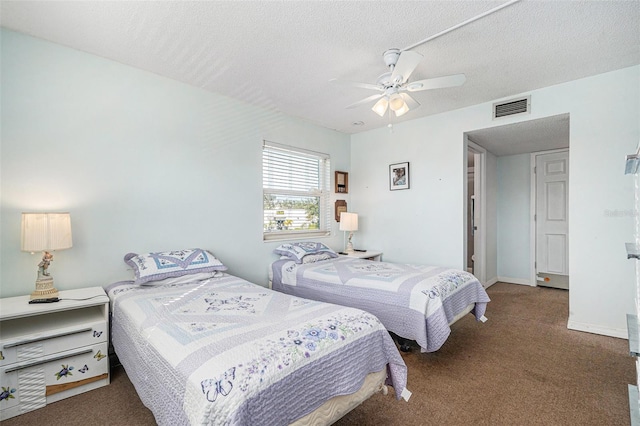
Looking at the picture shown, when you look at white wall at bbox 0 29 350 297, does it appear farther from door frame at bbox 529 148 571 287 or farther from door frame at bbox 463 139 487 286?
door frame at bbox 529 148 571 287

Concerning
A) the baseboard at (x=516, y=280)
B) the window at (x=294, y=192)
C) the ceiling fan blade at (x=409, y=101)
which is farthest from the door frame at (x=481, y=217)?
the ceiling fan blade at (x=409, y=101)

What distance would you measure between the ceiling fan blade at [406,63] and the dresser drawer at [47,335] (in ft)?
8.85

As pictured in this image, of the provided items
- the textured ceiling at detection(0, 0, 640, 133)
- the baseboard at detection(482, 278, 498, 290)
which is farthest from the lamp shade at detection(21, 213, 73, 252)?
the baseboard at detection(482, 278, 498, 290)

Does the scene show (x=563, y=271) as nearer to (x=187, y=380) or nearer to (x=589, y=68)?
(x=589, y=68)

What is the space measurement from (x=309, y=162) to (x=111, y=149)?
96.8 inches

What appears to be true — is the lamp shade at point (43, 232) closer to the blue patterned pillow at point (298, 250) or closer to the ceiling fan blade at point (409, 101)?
the blue patterned pillow at point (298, 250)

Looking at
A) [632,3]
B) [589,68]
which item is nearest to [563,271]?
[589,68]

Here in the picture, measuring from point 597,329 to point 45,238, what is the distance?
4755mm

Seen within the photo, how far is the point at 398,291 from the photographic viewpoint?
8.09 feet

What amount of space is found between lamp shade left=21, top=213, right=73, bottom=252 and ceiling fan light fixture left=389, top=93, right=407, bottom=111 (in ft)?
8.38

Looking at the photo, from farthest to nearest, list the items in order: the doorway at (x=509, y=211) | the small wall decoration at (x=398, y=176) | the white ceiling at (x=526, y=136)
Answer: the doorway at (x=509, y=211) < the small wall decoration at (x=398, y=176) < the white ceiling at (x=526, y=136)

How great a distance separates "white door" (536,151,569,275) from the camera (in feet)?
15.5

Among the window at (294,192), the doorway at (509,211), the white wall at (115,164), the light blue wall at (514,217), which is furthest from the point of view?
the light blue wall at (514,217)

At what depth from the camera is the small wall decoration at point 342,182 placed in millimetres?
4711
